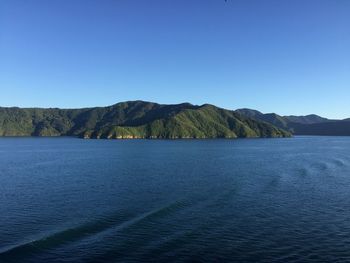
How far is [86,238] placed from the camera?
175 ft

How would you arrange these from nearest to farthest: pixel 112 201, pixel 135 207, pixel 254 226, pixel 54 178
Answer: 1. pixel 254 226
2. pixel 135 207
3. pixel 112 201
4. pixel 54 178

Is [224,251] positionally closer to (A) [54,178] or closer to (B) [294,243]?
(B) [294,243]

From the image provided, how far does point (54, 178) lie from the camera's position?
367ft

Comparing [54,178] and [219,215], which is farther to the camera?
[54,178]

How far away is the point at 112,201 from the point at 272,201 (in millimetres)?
32714

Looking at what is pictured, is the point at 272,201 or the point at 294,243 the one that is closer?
the point at 294,243

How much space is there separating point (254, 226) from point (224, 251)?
41.4ft

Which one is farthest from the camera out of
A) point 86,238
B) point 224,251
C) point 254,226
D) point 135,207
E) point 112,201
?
point 112,201

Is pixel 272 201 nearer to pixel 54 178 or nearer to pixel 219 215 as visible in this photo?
pixel 219 215

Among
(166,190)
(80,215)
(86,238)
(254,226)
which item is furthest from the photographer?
(166,190)

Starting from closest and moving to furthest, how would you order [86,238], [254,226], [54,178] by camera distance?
[86,238] < [254,226] < [54,178]

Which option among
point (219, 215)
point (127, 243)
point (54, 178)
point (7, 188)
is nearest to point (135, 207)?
point (219, 215)

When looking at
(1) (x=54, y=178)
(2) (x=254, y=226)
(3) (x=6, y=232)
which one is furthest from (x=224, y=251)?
(1) (x=54, y=178)

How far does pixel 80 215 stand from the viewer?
65375mm
